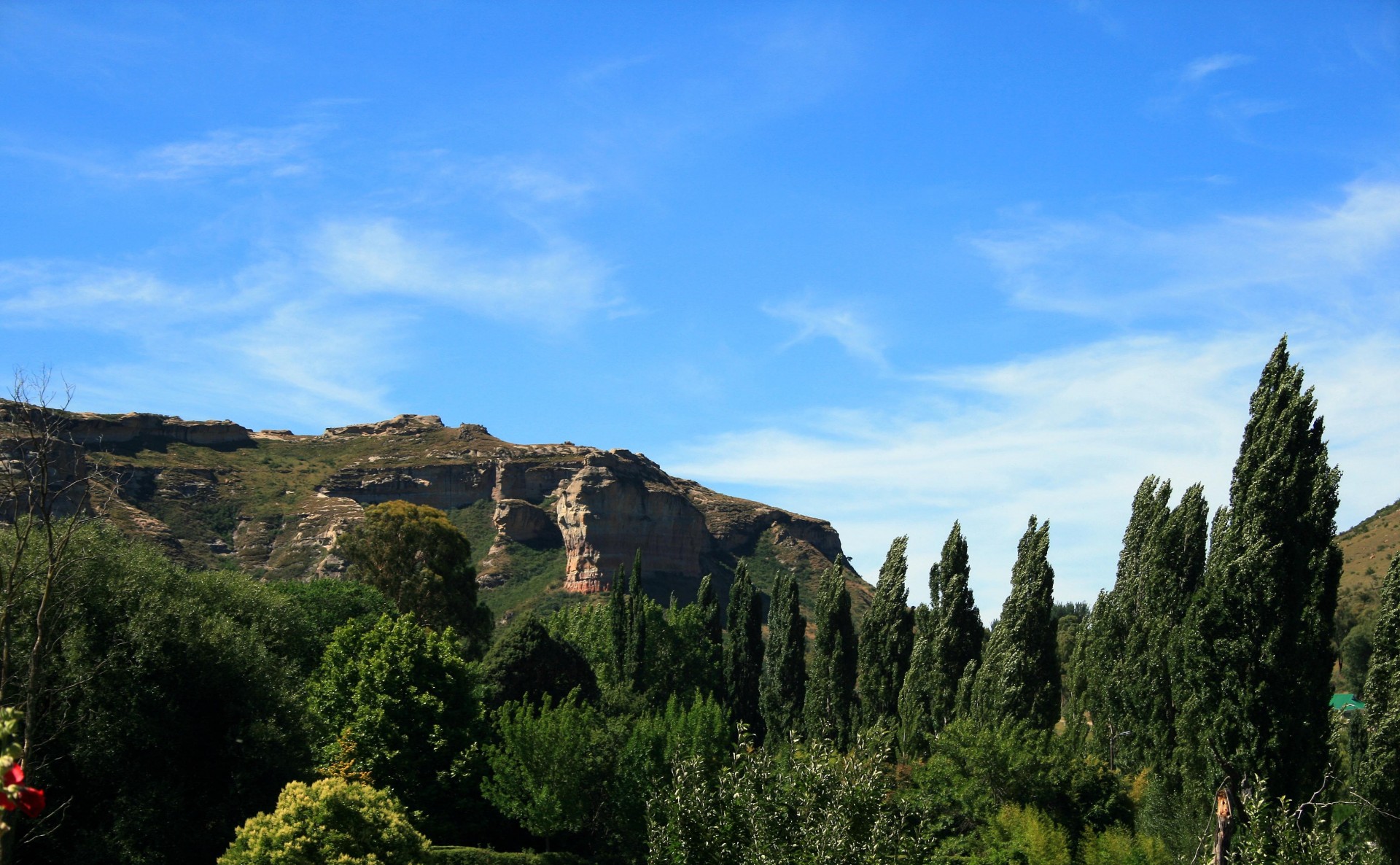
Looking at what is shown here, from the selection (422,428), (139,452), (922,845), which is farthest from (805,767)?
(422,428)

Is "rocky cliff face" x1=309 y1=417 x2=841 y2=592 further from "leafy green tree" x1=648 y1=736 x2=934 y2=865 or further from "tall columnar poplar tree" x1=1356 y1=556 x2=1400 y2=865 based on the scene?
"leafy green tree" x1=648 y1=736 x2=934 y2=865

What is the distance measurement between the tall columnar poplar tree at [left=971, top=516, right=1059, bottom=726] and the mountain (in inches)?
2933

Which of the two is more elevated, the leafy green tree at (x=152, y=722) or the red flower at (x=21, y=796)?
the red flower at (x=21, y=796)

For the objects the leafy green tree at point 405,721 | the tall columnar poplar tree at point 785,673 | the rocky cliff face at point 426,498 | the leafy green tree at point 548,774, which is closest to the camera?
the leafy green tree at point 405,721

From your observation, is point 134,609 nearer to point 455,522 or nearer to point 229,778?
point 229,778

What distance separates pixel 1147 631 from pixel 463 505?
380ft

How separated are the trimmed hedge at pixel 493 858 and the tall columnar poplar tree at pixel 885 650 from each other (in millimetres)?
17566

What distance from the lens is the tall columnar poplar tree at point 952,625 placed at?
139 ft

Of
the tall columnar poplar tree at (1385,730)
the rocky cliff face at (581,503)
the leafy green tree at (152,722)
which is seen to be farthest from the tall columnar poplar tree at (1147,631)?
the rocky cliff face at (581,503)

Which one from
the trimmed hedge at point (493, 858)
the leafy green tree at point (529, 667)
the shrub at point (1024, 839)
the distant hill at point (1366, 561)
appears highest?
the distant hill at point (1366, 561)

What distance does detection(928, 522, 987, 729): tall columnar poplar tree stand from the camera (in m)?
42.4

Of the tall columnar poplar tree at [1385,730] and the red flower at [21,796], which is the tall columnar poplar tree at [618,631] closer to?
the tall columnar poplar tree at [1385,730]

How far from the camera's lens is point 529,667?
43625mm

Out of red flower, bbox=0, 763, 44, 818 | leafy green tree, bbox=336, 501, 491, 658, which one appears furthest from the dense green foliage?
leafy green tree, bbox=336, 501, 491, 658
